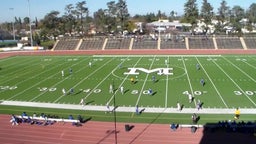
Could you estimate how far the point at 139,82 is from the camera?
115ft

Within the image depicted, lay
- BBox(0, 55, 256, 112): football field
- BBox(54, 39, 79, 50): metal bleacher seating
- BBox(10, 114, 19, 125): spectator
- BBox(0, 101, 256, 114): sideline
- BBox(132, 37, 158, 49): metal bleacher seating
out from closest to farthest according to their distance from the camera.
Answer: BBox(10, 114, 19, 125): spectator, BBox(0, 101, 256, 114): sideline, BBox(0, 55, 256, 112): football field, BBox(132, 37, 158, 49): metal bleacher seating, BBox(54, 39, 79, 50): metal bleacher seating

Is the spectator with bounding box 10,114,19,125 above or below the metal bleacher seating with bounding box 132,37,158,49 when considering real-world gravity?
below

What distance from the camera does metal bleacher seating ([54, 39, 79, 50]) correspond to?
71.4 m

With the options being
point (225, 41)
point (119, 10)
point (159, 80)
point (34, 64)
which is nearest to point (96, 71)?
point (159, 80)

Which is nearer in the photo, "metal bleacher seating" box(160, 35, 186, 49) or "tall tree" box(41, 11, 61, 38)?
"metal bleacher seating" box(160, 35, 186, 49)

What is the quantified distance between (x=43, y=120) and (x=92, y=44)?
157 ft

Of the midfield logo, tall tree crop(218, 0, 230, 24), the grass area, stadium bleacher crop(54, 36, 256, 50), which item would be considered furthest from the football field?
tall tree crop(218, 0, 230, 24)

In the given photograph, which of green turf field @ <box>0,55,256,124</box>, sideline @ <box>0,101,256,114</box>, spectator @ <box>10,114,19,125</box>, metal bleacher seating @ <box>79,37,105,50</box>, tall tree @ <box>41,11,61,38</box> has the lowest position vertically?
spectator @ <box>10,114,19,125</box>

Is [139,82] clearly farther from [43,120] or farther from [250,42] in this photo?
[250,42]

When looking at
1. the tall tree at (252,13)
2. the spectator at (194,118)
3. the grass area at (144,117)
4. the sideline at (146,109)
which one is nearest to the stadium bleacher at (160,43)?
the tall tree at (252,13)

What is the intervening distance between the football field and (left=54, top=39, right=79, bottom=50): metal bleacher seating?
63.6 feet

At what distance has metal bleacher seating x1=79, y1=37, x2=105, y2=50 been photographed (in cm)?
6969

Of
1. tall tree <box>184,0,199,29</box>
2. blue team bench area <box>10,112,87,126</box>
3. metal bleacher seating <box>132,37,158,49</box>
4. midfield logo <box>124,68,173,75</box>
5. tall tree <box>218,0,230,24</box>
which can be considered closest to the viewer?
blue team bench area <box>10,112,87,126</box>

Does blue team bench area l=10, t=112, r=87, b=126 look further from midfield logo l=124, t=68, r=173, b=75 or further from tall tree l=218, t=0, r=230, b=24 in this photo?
tall tree l=218, t=0, r=230, b=24
